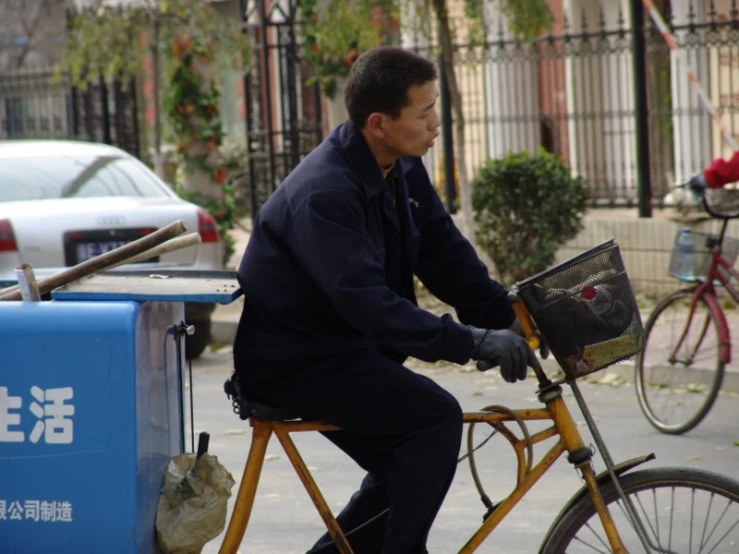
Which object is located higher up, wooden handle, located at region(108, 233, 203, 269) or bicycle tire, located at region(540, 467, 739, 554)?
wooden handle, located at region(108, 233, 203, 269)

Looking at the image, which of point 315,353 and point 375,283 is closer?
point 375,283

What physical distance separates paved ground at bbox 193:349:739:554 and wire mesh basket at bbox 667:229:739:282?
83cm

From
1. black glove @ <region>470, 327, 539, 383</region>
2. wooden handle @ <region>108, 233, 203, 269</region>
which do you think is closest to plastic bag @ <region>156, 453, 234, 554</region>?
wooden handle @ <region>108, 233, 203, 269</region>

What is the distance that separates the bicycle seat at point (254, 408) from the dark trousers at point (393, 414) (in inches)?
A: 0.9

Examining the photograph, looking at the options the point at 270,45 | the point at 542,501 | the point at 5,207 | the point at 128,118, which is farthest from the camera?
the point at 128,118

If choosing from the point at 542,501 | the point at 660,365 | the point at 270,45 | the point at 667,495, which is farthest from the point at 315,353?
the point at 270,45

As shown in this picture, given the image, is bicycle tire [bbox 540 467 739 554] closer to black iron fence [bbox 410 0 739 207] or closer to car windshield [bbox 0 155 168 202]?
car windshield [bbox 0 155 168 202]

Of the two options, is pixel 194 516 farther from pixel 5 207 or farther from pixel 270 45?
pixel 270 45

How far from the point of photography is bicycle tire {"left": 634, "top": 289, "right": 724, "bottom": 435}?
6828 mm

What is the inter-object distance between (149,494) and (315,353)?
1.98 feet

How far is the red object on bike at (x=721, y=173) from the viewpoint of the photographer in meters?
6.63

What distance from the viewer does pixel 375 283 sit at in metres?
3.32

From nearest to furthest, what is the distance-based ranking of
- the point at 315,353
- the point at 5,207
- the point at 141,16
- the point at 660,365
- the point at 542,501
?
the point at 315,353 → the point at 542,501 → the point at 660,365 → the point at 5,207 → the point at 141,16

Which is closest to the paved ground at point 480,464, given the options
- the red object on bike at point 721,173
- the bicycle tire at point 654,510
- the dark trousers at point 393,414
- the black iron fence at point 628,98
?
the red object on bike at point 721,173
